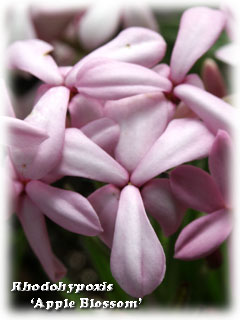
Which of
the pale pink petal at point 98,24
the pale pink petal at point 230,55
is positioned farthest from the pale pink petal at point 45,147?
the pale pink petal at point 98,24

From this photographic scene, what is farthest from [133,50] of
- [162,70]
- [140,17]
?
[140,17]

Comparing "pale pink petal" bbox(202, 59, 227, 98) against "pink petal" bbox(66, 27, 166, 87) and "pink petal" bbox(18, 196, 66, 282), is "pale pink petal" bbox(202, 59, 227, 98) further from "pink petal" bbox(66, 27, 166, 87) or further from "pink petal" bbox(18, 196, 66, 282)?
"pink petal" bbox(18, 196, 66, 282)

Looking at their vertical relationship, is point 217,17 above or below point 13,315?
above

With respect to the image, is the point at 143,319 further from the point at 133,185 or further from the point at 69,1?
the point at 69,1

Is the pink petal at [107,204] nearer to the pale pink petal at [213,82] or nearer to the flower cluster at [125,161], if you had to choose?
the flower cluster at [125,161]

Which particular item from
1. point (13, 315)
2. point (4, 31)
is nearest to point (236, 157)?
point (13, 315)

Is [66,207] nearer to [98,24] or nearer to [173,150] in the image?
[173,150]

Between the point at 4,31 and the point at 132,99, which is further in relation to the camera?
the point at 4,31
